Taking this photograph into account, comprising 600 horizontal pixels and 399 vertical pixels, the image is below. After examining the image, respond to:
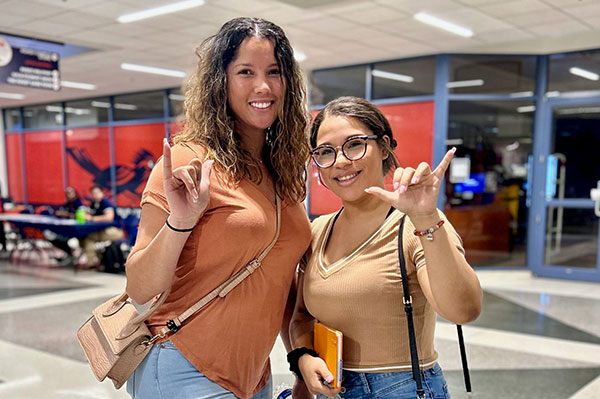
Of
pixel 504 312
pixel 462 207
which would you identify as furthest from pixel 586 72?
pixel 504 312

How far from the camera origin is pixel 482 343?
405 cm

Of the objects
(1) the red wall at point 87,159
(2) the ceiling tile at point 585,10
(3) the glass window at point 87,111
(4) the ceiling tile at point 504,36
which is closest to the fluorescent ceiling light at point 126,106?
(3) the glass window at point 87,111

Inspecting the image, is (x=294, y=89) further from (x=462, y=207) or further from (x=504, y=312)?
(x=462, y=207)

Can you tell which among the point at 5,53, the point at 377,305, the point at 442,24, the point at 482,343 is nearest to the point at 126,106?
the point at 5,53

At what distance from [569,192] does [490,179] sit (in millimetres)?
1195


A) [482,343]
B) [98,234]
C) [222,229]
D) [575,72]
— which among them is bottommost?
[482,343]

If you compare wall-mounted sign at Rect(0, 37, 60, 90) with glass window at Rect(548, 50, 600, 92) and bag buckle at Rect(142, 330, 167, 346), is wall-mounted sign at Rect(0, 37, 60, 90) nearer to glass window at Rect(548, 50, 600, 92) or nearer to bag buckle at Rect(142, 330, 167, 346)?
bag buckle at Rect(142, 330, 167, 346)

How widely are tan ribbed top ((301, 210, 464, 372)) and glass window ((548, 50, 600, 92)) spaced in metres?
6.89

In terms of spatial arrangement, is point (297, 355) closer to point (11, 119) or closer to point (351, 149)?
point (351, 149)

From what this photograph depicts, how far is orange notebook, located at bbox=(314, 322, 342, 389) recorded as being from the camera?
123 cm

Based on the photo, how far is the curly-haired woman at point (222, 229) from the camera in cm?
117

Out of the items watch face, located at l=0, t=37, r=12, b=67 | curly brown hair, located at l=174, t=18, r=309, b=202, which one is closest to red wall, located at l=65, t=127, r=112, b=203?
watch face, located at l=0, t=37, r=12, b=67

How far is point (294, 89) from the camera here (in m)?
1.48

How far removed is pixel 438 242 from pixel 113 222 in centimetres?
744
